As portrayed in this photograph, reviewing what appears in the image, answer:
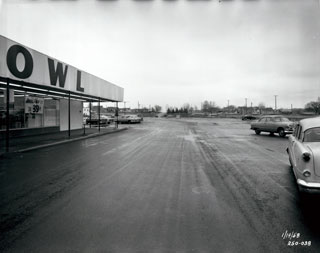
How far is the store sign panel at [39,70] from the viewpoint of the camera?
9.88m

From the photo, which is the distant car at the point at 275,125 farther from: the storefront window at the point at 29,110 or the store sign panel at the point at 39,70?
the storefront window at the point at 29,110

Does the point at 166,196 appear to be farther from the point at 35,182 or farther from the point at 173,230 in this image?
the point at 35,182

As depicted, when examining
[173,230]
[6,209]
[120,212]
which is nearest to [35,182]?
[6,209]

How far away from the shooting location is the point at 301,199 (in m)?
4.64

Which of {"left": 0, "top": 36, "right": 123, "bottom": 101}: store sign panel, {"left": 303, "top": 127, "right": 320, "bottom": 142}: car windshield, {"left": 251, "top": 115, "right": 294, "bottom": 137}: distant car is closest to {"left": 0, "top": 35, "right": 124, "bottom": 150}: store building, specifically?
{"left": 0, "top": 36, "right": 123, "bottom": 101}: store sign panel

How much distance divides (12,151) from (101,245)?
925 centimetres

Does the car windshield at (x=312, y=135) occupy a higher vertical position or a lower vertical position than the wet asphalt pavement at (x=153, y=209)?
higher

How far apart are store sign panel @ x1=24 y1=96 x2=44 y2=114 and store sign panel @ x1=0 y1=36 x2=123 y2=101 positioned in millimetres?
4131

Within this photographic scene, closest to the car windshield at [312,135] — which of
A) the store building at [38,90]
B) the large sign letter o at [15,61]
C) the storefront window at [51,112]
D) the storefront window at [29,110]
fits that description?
the store building at [38,90]

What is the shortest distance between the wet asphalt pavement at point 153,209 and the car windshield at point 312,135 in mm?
1291

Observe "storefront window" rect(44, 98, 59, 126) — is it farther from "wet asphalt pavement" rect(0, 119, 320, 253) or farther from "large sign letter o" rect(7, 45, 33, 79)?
"wet asphalt pavement" rect(0, 119, 320, 253)

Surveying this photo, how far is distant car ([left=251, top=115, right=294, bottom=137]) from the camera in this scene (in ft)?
57.8

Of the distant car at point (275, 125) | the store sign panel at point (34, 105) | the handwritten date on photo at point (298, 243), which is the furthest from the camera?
the distant car at point (275, 125)

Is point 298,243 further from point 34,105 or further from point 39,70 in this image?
point 34,105
